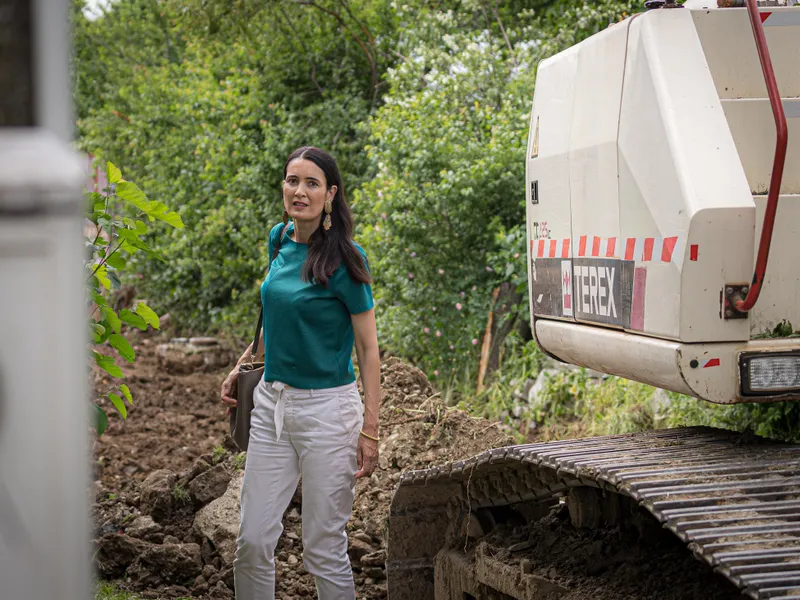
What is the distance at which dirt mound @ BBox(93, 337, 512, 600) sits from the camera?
5.57 m

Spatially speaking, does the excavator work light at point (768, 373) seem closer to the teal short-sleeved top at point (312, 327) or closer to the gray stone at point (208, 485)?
the teal short-sleeved top at point (312, 327)

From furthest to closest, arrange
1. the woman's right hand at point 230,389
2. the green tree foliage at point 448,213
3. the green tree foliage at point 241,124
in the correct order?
the green tree foliage at point 241,124, the green tree foliage at point 448,213, the woman's right hand at point 230,389

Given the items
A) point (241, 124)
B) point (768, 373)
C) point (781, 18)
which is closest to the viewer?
point (768, 373)

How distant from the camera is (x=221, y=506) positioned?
6.08 meters

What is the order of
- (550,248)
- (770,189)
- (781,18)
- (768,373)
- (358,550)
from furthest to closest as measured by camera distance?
(358,550) → (550,248) → (781,18) → (768,373) → (770,189)

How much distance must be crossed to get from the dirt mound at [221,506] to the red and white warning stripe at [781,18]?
2990mm

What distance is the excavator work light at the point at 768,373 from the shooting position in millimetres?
3535

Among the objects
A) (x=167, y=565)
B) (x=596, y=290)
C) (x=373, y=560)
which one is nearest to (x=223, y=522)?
(x=167, y=565)

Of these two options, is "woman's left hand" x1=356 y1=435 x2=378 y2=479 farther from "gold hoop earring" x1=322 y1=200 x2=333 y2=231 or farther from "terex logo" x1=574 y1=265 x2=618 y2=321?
"terex logo" x1=574 y1=265 x2=618 y2=321

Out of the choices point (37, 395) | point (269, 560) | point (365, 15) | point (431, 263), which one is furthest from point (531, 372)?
point (37, 395)

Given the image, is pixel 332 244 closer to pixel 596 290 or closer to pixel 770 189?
pixel 596 290

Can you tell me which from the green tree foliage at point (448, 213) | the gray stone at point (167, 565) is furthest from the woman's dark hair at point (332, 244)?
the green tree foliage at point (448, 213)

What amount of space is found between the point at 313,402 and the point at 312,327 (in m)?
0.30

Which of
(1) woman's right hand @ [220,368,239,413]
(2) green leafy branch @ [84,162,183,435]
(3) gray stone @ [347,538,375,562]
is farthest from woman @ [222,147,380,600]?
(3) gray stone @ [347,538,375,562]
